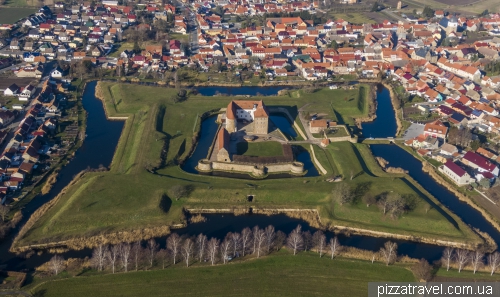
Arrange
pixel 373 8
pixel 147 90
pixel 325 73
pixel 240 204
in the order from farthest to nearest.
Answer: pixel 373 8
pixel 325 73
pixel 147 90
pixel 240 204

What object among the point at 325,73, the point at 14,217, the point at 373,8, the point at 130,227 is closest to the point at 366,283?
the point at 130,227

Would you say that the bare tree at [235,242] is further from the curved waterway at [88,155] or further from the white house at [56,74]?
the white house at [56,74]

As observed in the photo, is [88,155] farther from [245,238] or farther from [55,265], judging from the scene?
[245,238]

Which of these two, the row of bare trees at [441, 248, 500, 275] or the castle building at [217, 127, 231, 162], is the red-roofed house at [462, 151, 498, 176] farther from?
the castle building at [217, 127, 231, 162]

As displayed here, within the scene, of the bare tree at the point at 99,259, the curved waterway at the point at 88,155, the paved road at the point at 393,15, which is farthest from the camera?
the paved road at the point at 393,15

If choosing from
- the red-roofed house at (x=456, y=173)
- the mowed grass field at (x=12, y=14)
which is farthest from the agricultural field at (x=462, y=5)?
the mowed grass field at (x=12, y=14)

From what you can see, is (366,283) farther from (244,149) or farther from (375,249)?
(244,149)
